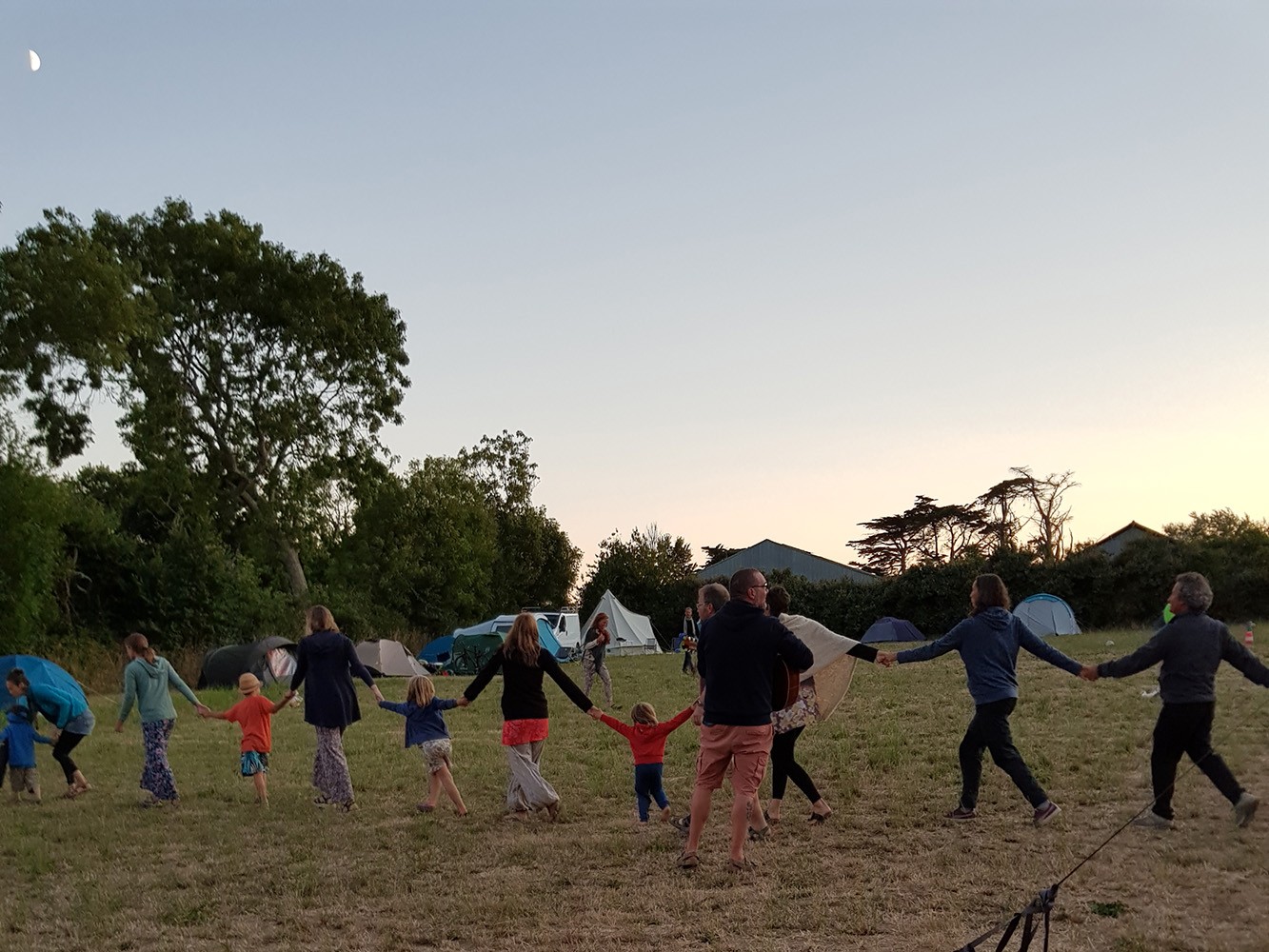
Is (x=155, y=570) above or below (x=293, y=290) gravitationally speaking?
below

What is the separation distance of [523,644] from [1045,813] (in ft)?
12.5

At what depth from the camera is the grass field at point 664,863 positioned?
3.14 m

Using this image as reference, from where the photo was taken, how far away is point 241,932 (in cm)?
615

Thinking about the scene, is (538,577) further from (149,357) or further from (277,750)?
(277,750)

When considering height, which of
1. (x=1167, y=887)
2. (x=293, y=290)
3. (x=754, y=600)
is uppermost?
(x=293, y=290)

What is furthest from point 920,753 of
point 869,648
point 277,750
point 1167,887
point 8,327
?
point 8,327

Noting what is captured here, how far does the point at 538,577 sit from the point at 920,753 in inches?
2083

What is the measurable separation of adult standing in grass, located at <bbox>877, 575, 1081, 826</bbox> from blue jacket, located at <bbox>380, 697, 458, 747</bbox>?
12.0ft

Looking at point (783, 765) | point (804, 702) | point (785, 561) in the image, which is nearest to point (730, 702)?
point (783, 765)

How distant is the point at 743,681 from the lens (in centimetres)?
695

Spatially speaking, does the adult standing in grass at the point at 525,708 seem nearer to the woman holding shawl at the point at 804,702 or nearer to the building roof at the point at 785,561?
the woman holding shawl at the point at 804,702

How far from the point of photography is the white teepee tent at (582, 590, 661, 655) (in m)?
45.7

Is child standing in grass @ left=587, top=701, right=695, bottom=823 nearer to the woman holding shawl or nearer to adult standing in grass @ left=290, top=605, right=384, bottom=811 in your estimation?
the woman holding shawl

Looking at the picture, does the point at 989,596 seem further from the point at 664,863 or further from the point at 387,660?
the point at 387,660
